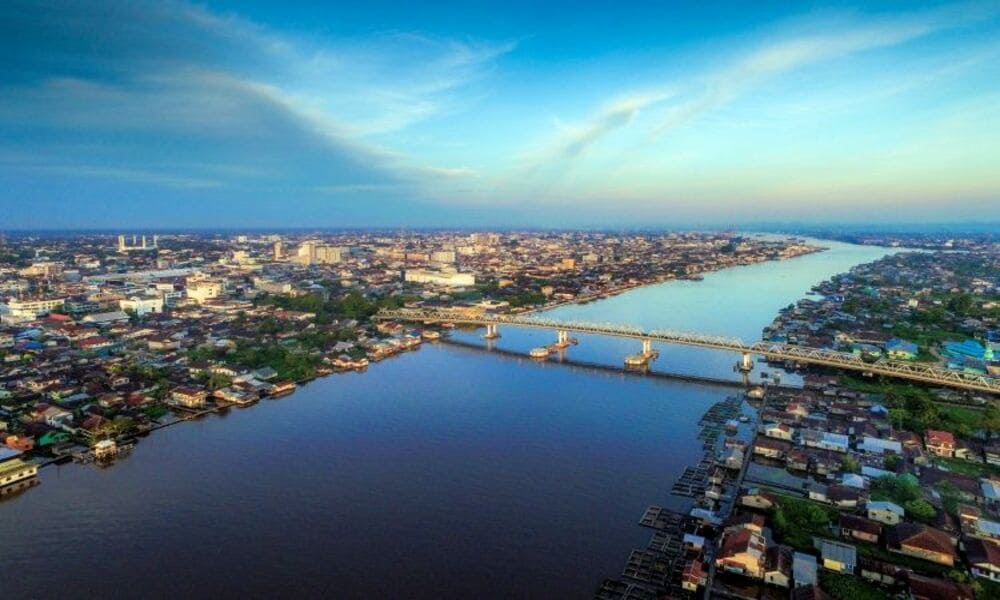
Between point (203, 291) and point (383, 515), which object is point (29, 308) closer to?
point (203, 291)

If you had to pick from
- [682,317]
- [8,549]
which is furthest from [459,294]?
[8,549]

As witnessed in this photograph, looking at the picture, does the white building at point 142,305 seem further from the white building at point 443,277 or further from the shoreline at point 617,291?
the shoreline at point 617,291

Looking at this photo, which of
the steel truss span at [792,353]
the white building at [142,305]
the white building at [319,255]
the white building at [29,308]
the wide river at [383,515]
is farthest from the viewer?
the white building at [319,255]

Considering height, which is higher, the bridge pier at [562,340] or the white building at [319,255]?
the white building at [319,255]

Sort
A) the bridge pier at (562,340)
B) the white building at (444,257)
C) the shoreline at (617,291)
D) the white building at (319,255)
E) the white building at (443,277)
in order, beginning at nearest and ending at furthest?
the bridge pier at (562,340) < the shoreline at (617,291) < the white building at (443,277) < the white building at (319,255) < the white building at (444,257)

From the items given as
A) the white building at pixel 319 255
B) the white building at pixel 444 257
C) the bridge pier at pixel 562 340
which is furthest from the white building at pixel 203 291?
the white building at pixel 444 257

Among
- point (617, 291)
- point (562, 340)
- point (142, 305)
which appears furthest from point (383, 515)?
point (617, 291)

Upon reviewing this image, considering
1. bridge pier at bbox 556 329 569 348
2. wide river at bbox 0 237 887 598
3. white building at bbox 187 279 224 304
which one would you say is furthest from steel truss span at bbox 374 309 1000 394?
white building at bbox 187 279 224 304

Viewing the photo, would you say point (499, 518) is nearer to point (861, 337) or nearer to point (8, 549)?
point (8, 549)
